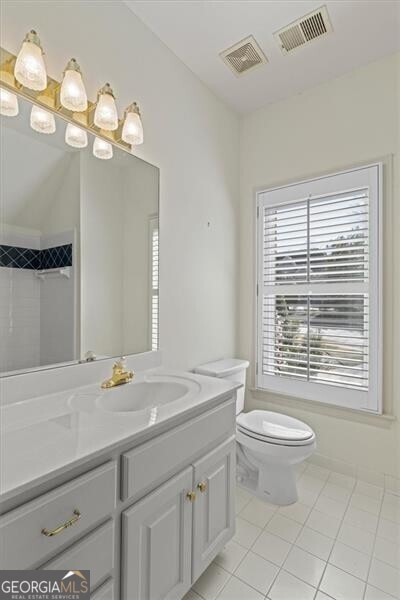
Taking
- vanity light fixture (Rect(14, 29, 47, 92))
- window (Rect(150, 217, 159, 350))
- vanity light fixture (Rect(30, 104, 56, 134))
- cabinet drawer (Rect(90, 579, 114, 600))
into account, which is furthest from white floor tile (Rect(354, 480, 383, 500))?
vanity light fixture (Rect(14, 29, 47, 92))

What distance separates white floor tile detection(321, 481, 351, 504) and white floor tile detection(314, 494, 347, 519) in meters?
0.03

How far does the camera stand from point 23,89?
1.12 m

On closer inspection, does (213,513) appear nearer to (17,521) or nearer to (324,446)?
(17,521)

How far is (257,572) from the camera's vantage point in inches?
52.4

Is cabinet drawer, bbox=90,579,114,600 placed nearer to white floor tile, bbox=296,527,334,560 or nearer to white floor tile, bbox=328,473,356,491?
white floor tile, bbox=296,527,334,560

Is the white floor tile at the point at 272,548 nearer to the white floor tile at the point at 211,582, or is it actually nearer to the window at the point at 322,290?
the white floor tile at the point at 211,582

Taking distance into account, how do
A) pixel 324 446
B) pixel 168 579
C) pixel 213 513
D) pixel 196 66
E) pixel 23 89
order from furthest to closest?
pixel 324 446 → pixel 196 66 → pixel 213 513 → pixel 23 89 → pixel 168 579

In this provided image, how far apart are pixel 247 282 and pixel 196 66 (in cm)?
153

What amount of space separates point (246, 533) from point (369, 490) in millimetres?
913

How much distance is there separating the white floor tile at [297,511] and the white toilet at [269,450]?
0.10 feet

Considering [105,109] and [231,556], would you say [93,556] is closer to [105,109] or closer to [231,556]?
[231,556]

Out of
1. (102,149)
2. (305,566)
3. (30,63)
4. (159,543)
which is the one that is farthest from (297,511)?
(30,63)

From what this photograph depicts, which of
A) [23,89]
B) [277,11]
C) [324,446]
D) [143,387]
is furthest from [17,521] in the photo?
[277,11]

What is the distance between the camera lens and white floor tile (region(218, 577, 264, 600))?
121 centimetres
